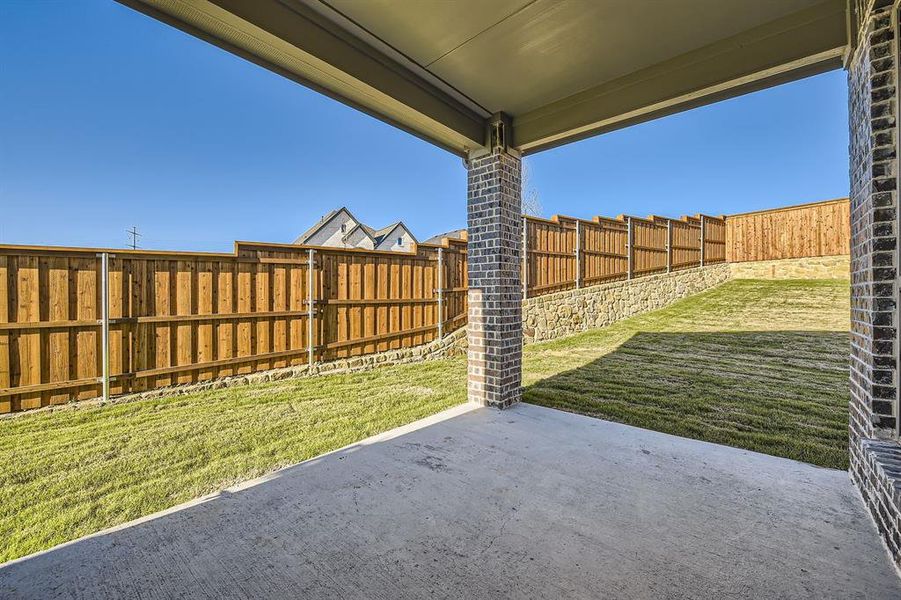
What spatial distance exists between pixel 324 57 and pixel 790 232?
48.8ft

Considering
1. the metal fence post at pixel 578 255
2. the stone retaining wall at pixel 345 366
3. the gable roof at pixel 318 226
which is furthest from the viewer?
the gable roof at pixel 318 226

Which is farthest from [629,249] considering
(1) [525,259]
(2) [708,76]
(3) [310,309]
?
(3) [310,309]

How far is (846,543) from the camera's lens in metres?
1.60

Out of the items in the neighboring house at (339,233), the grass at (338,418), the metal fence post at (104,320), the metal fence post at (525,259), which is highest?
the neighboring house at (339,233)

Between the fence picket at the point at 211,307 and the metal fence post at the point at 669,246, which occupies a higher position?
the metal fence post at the point at 669,246

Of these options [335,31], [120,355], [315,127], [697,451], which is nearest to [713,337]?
[697,451]

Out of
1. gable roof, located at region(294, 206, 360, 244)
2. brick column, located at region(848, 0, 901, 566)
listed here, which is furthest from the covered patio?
gable roof, located at region(294, 206, 360, 244)

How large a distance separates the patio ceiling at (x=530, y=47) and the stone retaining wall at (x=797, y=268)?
1275 centimetres

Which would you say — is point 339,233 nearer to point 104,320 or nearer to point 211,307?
point 211,307

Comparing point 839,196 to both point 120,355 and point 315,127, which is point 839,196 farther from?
point 315,127

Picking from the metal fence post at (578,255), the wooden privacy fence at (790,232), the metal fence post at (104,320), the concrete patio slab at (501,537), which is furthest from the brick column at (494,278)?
the wooden privacy fence at (790,232)

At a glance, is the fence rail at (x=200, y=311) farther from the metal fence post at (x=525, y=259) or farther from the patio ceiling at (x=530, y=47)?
the patio ceiling at (x=530, y=47)

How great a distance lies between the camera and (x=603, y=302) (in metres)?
9.25

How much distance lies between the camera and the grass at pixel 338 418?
2262mm
